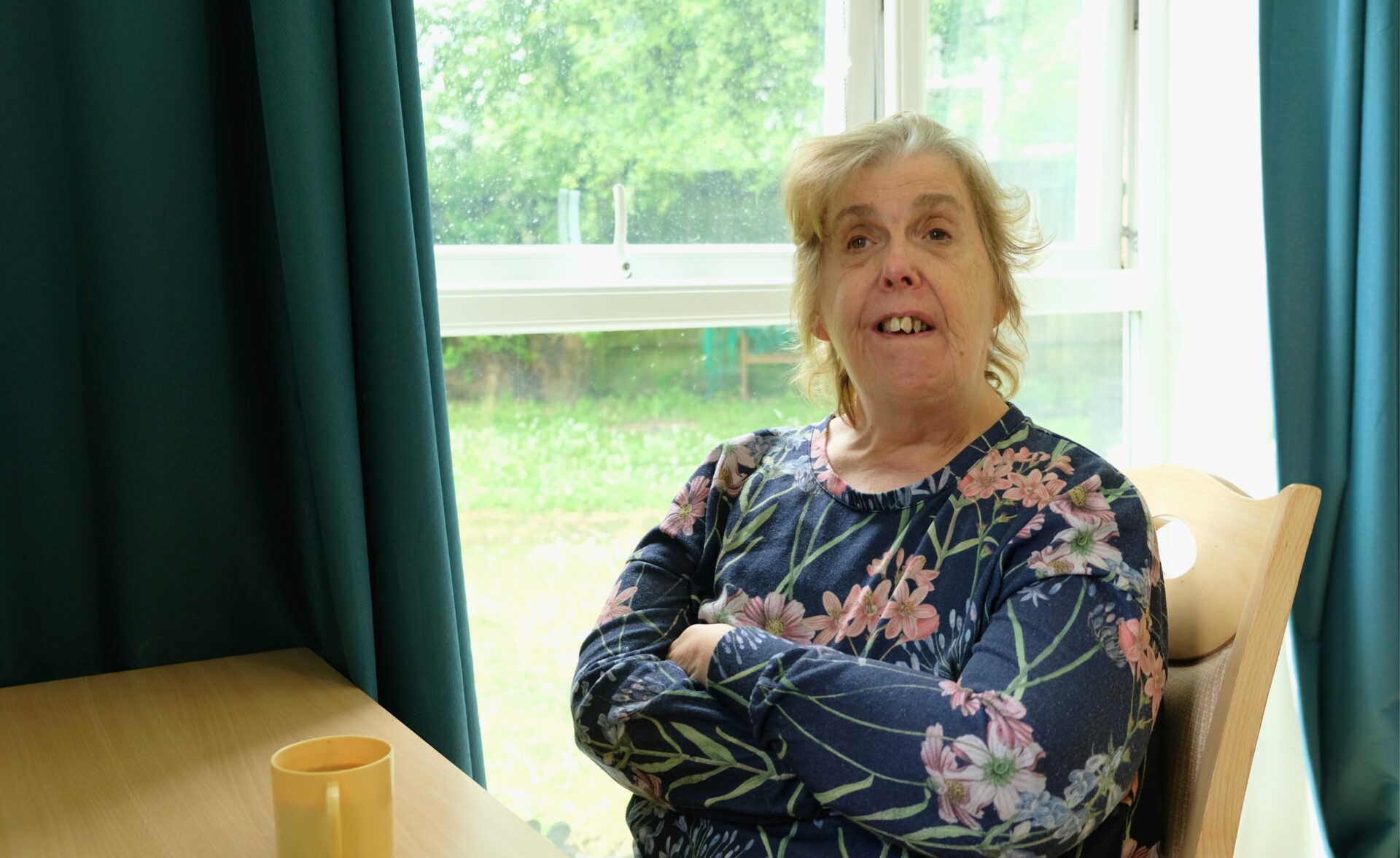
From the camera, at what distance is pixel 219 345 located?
1403 mm

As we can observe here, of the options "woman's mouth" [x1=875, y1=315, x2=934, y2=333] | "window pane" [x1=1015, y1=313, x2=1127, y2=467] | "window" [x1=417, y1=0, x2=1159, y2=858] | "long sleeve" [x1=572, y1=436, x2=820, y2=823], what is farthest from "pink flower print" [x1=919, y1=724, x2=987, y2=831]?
"window pane" [x1=1015, y1=313, x2=1127, y2=467]

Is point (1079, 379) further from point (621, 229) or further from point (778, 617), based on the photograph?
point (778, 617)

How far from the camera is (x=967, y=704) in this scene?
106 cm

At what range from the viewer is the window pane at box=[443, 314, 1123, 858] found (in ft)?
6.09

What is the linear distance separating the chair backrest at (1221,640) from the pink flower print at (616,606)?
61 centimetres

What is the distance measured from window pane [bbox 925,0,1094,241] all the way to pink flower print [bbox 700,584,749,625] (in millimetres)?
1107

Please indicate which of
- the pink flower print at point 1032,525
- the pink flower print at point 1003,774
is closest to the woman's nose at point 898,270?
the pink flower print at point 1032,525

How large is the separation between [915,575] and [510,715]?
907 mm

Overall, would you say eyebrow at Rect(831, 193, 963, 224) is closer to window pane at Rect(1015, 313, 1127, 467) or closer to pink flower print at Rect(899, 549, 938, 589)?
pink flower print at Rect(899, 549, 938, 589)

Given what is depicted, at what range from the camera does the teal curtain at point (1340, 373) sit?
1.81 metres

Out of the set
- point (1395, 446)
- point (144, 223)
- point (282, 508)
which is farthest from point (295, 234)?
point (1395, 446)

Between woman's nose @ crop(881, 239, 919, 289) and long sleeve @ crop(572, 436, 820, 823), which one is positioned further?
woman's nose @ crop(881, 239, 919, 289)

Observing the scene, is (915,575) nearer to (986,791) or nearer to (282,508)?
(986,791)

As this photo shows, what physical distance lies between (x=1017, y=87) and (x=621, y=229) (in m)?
0.83
